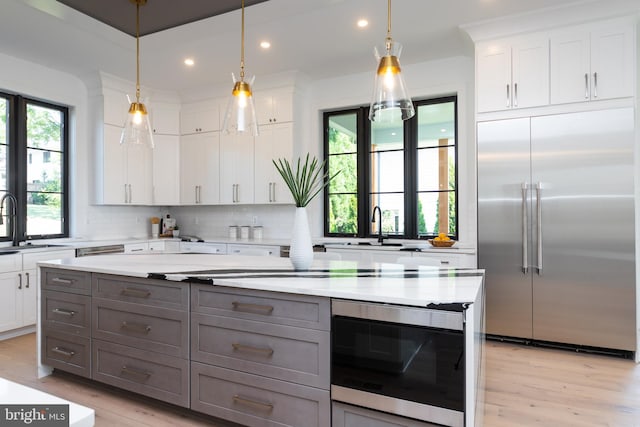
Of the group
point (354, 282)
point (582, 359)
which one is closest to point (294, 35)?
point (354, 282)

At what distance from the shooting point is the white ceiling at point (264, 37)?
3.44 m

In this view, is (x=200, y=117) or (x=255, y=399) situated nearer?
(x=255, y=399)

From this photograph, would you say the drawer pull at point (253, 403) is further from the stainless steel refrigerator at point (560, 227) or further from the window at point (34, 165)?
the window at point (34, 165)

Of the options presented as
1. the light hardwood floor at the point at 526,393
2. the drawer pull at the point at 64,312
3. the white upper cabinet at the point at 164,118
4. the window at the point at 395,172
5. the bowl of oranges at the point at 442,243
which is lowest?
the light hardwood floor at the point at 526,393

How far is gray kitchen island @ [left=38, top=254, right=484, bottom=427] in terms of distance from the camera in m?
1.68

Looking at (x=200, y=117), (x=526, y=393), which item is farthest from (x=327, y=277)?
(x=200, y=117)

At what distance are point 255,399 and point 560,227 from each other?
2.95 meters

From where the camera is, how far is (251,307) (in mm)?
2090

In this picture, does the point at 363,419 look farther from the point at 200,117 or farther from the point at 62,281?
the point at 200,117

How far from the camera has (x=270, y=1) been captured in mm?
3354

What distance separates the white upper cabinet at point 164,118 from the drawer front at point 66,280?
325cm

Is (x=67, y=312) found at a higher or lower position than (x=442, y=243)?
lower

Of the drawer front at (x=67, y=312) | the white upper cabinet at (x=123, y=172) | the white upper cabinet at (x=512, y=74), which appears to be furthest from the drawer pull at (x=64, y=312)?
the white upper cabinet at (x=512, y=74)

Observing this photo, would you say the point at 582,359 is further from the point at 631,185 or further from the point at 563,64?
the point at 563,64
